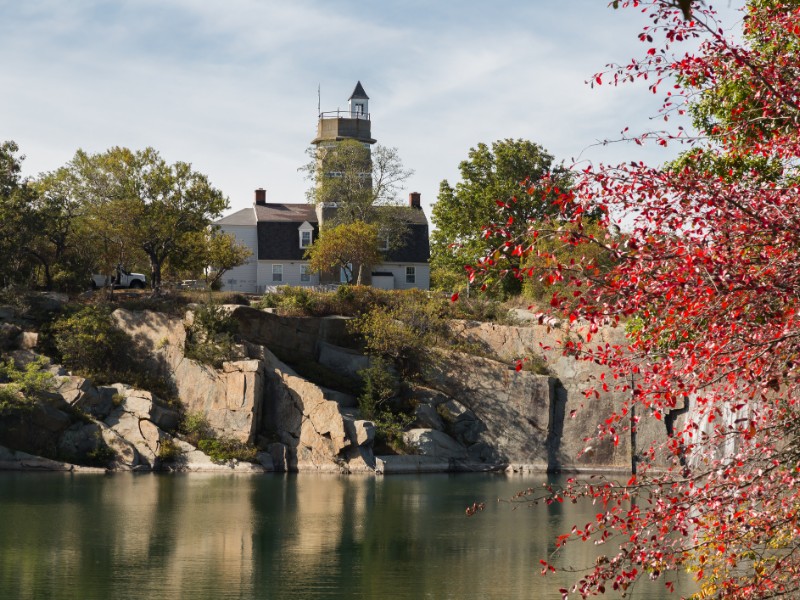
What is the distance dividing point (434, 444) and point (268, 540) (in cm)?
2111

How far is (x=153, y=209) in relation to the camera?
5916 centimetres

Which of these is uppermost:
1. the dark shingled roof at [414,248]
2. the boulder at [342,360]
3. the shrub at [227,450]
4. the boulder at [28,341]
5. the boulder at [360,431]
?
the dark shingled roof at [414,248]

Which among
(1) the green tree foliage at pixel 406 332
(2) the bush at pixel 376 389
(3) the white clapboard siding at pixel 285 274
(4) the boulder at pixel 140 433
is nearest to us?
(4) the boulder at pixel 140 433

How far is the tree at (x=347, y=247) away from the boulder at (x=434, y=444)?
19.6m

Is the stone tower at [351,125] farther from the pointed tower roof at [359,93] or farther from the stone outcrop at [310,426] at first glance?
the stone outcrop at [310,426]

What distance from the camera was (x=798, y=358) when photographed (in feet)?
32.8

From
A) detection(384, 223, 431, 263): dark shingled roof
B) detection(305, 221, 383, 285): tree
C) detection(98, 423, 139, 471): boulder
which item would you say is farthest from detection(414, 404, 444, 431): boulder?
detection(384, 223, 431, 263): dark shingled roof

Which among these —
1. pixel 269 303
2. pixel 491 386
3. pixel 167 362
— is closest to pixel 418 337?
pixel 491 386

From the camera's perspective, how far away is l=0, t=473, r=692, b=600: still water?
24578 millimetres

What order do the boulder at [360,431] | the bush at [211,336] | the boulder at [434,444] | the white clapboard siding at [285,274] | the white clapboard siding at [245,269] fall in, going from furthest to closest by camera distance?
the white clapboard siding at [245,269] < the white clapboard siding at [285,274] < the bush at [211,336] < the boulder at [434,444] < the boulder at [360,431]

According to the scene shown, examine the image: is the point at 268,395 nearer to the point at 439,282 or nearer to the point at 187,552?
the point at 187,552

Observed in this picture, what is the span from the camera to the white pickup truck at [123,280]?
64.1m

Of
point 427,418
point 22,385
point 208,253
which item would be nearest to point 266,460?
point 427,418

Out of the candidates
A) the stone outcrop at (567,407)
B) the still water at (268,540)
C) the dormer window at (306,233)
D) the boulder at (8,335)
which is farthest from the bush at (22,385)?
the dormer window at (306,233)
